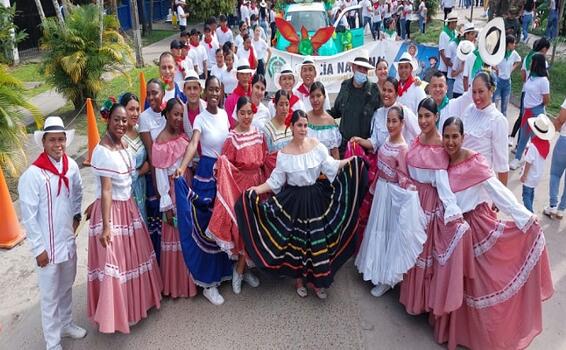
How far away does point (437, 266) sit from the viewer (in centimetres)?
374

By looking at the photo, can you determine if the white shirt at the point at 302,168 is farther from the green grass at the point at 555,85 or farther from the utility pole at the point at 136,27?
the utility pole at the point at 136,27

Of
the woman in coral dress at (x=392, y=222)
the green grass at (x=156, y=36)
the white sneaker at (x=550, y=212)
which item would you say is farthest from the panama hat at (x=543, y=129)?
the green grass at (x=156, y=36)

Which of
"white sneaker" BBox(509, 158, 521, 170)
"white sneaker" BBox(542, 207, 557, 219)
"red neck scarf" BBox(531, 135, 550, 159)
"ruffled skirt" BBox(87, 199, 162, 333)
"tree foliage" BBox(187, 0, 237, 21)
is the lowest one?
"white sneaker" BBox(542, 207, 557, 219)

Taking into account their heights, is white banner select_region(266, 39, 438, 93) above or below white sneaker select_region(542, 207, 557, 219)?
above

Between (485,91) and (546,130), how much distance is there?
1.33 m

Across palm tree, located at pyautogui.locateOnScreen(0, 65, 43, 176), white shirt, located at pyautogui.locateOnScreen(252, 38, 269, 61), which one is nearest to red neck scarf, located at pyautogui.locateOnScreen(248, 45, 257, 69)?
white shirt, located at pyautogui.locateOnScreen(252, 38, 269, 61)

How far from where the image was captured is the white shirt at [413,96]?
5672mm

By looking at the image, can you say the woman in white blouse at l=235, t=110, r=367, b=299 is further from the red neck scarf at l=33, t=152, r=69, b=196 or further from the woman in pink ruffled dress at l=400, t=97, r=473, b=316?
the red neck scarf at l=33, t=152, r=69, b=196

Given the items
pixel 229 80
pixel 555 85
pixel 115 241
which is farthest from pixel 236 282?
pixel 555 85

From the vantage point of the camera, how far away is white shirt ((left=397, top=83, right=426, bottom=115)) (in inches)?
223

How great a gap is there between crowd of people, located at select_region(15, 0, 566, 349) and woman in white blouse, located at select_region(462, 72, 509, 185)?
0.04 ft

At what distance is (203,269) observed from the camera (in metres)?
4.34

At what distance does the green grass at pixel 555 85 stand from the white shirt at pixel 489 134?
626cm

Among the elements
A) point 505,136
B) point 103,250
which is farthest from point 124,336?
point 505,136
